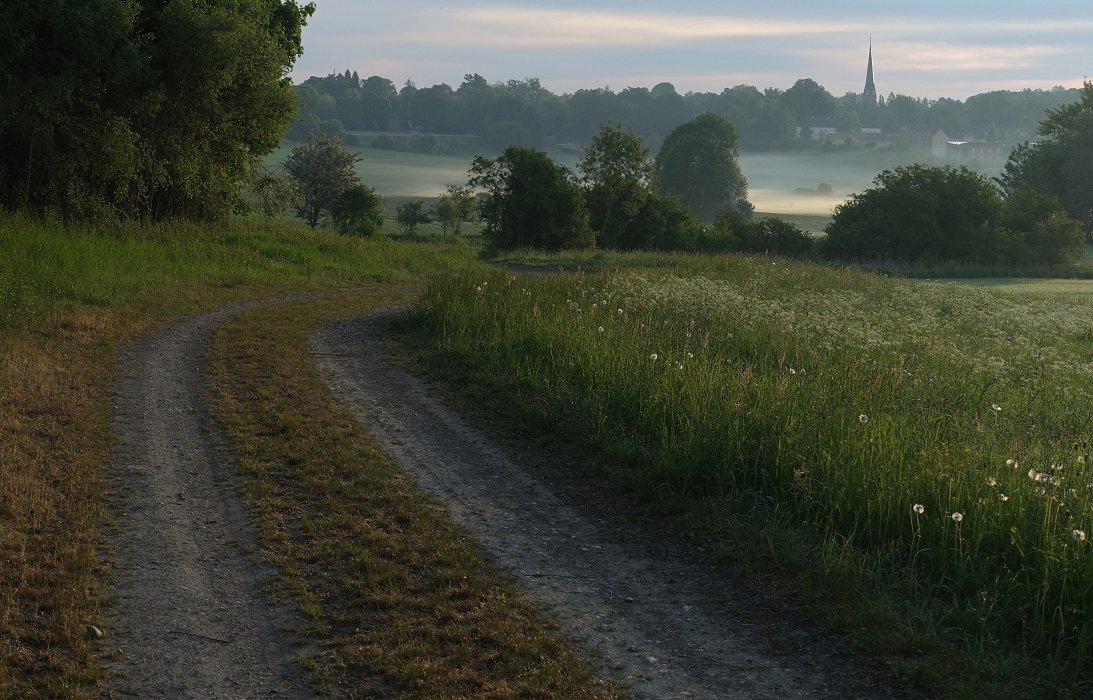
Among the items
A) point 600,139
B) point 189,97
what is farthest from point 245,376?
point 600,139

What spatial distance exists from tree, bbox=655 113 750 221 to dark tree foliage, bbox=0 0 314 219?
10179cm

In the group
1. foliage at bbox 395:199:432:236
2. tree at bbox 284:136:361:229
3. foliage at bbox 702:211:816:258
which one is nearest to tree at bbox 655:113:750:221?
foliage at bbox 395:199:432:236

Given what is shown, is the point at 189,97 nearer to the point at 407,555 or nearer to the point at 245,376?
the point at 245,376

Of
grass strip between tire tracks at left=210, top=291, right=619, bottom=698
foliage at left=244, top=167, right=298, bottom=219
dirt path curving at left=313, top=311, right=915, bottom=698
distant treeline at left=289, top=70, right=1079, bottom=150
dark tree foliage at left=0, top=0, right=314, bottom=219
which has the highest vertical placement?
distant treeline at left=289, top=70, right=1079, bottom=150

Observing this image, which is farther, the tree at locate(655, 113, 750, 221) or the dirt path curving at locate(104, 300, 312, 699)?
the tree at locate(655, 113, 750, 221)

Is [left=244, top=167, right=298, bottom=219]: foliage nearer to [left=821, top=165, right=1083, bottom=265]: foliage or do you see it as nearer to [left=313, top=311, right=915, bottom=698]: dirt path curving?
[left=313, top=311, right=915, bottom=698]: dirt path curving

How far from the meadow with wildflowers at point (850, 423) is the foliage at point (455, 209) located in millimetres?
51038

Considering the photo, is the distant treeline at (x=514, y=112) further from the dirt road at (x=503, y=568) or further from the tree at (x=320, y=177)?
the dirt road at (x=503, y=568)

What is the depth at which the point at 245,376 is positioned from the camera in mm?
11328

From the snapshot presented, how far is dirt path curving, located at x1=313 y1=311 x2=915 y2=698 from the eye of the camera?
489cm

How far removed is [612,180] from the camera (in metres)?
61.7

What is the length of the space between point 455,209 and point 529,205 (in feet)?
62.4

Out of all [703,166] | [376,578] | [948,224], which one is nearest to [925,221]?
[948,224]

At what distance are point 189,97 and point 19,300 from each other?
10.9 meters
